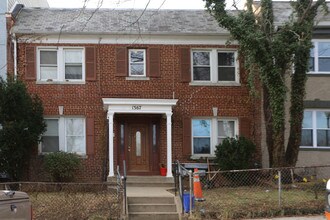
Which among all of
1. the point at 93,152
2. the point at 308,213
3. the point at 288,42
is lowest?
the point at 308,213

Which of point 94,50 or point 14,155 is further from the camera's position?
point 94,50

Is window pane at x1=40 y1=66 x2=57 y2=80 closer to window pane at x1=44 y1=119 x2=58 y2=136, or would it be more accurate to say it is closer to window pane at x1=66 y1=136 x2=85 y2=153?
window pane at x1=44 y1=119 x2=58 y2=136

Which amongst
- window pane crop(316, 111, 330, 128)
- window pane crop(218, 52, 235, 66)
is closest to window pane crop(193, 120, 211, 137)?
window pane crop(218, 52, 235, 66)

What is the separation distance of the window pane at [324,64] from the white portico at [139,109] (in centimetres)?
599

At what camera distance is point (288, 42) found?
1678 cm

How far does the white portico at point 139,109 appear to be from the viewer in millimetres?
18547

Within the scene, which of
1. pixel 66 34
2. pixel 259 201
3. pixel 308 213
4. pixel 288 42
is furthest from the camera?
pixel 66 34

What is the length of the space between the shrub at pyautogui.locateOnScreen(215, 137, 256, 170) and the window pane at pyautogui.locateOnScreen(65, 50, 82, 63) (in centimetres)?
640

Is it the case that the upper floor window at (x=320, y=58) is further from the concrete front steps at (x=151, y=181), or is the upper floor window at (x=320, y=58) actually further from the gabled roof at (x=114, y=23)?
the concrete front steps at (x=151, y=181)

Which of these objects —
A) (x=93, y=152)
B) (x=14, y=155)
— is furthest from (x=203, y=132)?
(x=14, y=155)

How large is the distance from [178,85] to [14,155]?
21.9ft

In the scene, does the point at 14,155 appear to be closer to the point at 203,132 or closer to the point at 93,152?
the point at 93,152

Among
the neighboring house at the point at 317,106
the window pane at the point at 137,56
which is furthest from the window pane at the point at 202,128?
the window pane at the point at 137,56

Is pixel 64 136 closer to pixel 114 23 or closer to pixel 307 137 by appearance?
pixel 114 23
